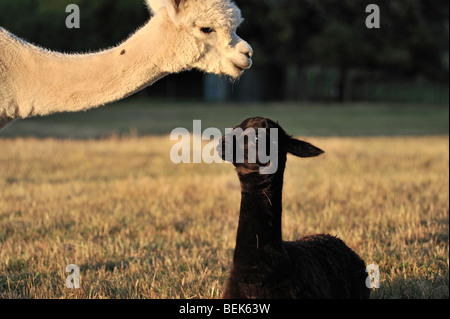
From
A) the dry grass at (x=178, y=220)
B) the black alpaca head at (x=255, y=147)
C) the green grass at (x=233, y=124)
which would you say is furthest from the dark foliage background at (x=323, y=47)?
the black alpaca head at (x=255, y=147)

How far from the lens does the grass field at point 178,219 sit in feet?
17.3

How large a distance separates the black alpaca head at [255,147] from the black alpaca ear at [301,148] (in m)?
0.07

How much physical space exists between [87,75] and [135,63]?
0.35m

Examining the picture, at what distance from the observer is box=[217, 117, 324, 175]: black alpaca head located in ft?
12.3

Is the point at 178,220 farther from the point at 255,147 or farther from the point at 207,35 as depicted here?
the point at 255,147

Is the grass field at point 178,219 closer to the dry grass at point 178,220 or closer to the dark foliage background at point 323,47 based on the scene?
the dry grass at point 178,220

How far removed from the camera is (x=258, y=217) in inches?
152

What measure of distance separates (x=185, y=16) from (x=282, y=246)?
169 centimetres

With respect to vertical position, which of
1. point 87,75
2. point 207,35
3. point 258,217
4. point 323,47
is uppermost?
point 323,47

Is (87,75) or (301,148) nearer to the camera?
(301,148)

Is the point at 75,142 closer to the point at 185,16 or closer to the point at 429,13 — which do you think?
the point at 185,16

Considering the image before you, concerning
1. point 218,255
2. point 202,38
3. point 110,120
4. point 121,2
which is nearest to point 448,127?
point 110,120

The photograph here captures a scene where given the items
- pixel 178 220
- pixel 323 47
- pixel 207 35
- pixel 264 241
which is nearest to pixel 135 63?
pixel 207 35

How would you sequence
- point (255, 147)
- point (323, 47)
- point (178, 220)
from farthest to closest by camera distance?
point (323, 47), point (178, 220), point (255, 147)
